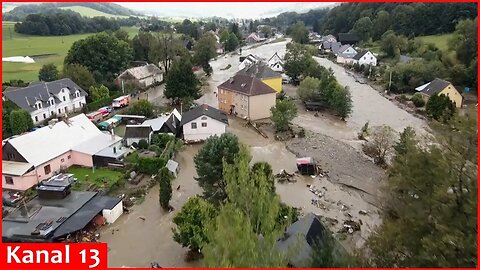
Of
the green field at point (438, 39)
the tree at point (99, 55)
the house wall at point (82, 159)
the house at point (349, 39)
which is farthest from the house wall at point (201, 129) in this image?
the house at point (349, 39)

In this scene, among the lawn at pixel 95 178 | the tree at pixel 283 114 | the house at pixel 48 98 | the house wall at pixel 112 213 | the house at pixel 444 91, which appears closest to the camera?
the house wall at pixel 112 213

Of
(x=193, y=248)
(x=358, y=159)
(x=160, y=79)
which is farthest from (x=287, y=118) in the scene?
(x=160, y=79)

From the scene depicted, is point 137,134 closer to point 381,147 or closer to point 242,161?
point 381,147

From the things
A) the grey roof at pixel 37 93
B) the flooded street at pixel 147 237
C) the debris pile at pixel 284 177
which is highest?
the grey roof at pixel 37 93

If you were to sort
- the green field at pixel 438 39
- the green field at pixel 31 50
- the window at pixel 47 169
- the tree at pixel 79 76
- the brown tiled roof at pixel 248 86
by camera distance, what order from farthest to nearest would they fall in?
the green field at pixel 438 39
the green field at pixel 31 50
the tree at pixel 79 76
the brown tiled roof at pixel 248 86
the window at pixel 47 169

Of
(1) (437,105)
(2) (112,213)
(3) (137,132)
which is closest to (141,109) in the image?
(3) (137,132)

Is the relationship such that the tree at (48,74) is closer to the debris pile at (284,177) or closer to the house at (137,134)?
the house at (137,134)
